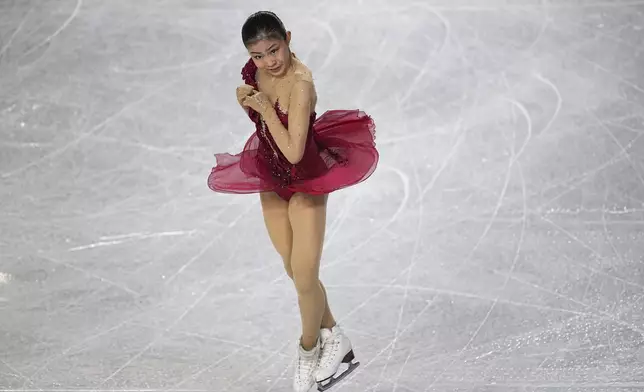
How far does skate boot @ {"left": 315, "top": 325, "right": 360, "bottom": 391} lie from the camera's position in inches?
133

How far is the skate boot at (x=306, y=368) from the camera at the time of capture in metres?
3.35

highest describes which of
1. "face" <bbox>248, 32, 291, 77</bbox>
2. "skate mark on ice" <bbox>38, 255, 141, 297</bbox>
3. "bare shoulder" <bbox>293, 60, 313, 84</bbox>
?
"face" <bbox>248, 32, 291, 77</bbox>

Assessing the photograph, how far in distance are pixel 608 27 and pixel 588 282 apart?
7.22 ft

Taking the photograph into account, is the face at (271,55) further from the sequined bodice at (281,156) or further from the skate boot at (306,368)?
the skate boot at (306,368)

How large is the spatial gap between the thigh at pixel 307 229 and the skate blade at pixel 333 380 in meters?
0.46

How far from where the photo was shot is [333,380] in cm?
342

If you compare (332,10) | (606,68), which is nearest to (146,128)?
(332,10)

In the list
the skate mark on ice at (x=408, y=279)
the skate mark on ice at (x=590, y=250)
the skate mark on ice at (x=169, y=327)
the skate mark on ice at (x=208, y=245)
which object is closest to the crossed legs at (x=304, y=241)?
the skate mark on ice at (x=408, y=279)

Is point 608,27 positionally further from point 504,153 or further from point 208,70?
point 208,70

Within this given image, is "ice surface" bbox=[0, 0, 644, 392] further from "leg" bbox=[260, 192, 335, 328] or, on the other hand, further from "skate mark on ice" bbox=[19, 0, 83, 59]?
"leg" bbox=[260, 192, 335, 328]

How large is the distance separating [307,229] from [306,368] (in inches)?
21.3

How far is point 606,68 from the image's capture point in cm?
554

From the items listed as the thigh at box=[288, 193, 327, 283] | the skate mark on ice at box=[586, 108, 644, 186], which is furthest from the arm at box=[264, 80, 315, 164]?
the skate mark on ice at box=[586, 108, 644, 186]

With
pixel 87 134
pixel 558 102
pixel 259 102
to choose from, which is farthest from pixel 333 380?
pixel 558 102
